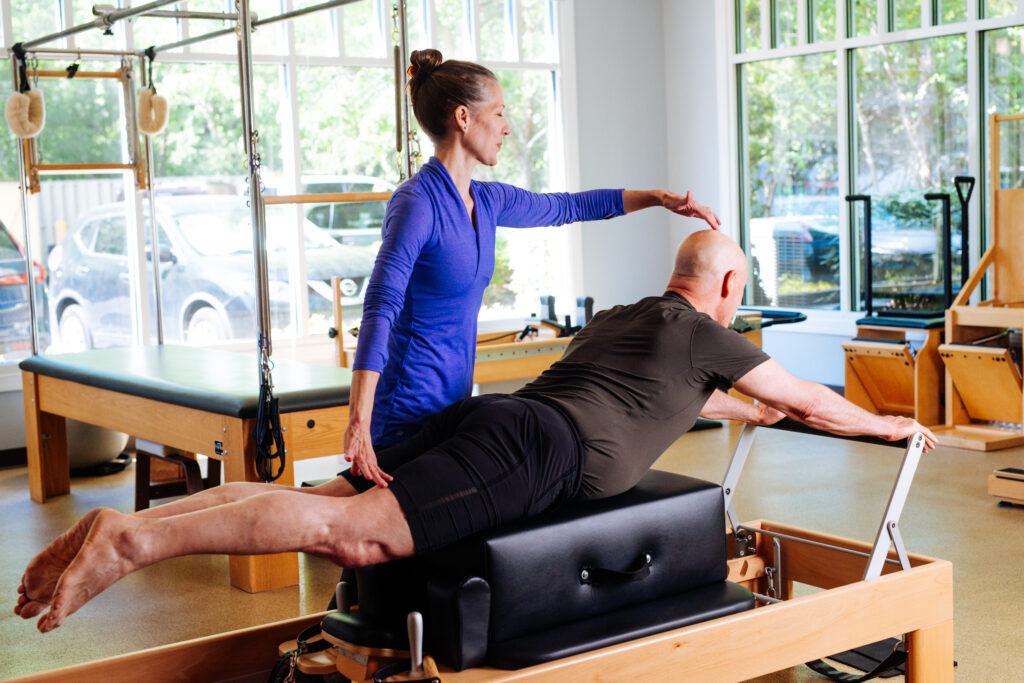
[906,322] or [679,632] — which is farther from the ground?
[906,322]

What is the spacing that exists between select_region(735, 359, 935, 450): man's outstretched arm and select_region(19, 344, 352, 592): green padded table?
5.91ft

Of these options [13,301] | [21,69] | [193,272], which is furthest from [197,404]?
[193,272]

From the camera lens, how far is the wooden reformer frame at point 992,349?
569 centimetres

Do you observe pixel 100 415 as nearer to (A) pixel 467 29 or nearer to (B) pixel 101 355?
(B) pixel 101 355

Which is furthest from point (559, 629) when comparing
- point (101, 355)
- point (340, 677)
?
point (101, 355)

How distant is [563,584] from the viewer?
218 cm

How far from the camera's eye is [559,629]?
2.17 m

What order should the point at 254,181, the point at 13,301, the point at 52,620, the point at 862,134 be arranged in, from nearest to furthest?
1. the point at 52,620
2. the point at 254,181
3. the point at 13,301
4. the point at 862,134

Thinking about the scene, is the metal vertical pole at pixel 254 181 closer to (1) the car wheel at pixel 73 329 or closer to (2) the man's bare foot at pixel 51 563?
(2) the man's bare foot at pixel 51 563

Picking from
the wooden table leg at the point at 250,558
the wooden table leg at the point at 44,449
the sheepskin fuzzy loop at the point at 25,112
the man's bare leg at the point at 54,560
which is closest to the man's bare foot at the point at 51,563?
the man's bare leg at the point at 54,560

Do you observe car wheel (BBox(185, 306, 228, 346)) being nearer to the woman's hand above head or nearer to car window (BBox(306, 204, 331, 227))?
car window (BBox(306, 204, 331, 227))

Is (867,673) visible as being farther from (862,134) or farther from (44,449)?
(862,134)

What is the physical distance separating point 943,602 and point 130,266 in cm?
540

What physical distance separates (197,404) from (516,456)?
191cm
